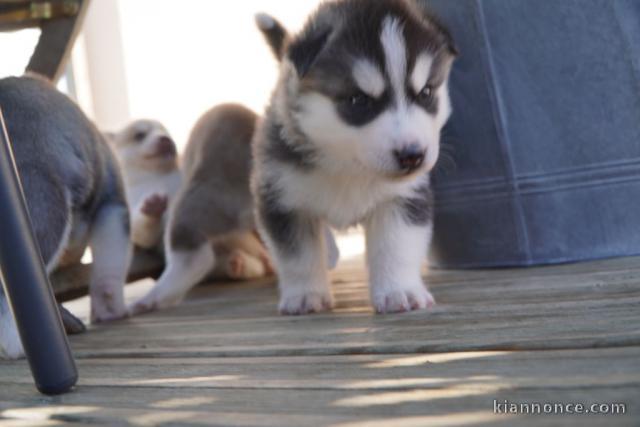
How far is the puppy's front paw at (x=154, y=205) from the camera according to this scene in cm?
377

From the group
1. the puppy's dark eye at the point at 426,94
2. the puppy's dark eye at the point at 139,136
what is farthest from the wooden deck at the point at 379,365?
the puppy's dark eye at the point at 139,136

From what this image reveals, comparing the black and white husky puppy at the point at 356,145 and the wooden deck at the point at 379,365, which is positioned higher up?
the black and white husky puppy at the point at 356,145

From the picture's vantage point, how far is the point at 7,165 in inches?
57.7

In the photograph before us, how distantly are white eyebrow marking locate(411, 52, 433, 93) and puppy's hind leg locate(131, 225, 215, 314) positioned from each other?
1.26 metres

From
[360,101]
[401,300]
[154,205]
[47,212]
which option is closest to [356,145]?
[360,101]

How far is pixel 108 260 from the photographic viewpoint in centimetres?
282

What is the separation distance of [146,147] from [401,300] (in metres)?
2.27

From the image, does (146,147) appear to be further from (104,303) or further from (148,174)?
(104,303)

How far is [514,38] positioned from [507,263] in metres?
0.75

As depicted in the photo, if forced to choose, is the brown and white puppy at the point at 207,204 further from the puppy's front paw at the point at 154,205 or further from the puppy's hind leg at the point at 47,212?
the puppy's hind leg at the point at 47,212

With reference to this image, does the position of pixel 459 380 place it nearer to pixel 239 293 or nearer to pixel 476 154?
pixel 476 154

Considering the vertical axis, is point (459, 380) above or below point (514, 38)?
below

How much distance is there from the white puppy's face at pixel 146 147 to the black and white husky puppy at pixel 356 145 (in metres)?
1.53

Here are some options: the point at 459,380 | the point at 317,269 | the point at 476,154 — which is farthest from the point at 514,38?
the point at 459,380
